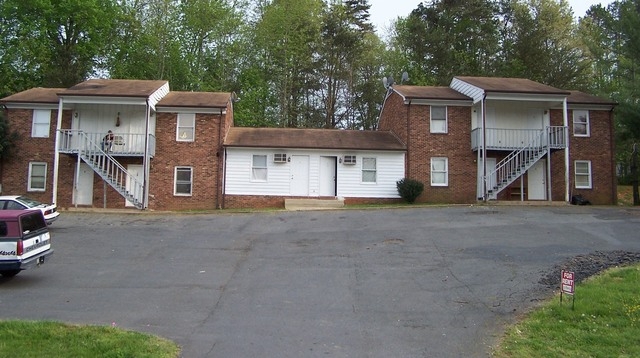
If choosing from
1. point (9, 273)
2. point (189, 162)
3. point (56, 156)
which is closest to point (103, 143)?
point (56, 156)

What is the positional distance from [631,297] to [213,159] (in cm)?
1966

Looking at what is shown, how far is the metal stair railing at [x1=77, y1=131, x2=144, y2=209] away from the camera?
22938 millimetres

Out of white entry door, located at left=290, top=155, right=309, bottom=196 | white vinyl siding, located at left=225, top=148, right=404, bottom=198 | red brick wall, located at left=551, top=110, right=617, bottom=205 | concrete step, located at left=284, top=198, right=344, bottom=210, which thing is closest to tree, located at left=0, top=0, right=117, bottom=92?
white vinyl siding, located at left=225, top=148, right=404, bottom=198

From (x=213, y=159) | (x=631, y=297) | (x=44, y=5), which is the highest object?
(x=44, y=5)

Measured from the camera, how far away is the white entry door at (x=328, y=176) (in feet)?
82.9

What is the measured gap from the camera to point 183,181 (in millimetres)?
24922

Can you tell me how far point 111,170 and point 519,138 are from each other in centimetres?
1982

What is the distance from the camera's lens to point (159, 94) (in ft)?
83.5

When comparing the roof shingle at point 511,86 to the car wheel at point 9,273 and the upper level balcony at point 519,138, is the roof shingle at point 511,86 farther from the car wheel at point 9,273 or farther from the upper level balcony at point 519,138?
the car wheel at point 9,273

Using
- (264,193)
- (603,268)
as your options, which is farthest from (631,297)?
(264,193)

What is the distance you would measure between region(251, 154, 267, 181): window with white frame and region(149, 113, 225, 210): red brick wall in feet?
5.36

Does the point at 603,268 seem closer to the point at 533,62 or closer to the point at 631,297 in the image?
the point at 631,297

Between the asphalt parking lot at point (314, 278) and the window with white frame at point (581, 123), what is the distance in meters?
8.82

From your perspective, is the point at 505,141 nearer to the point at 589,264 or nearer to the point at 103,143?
the point at 589,264
